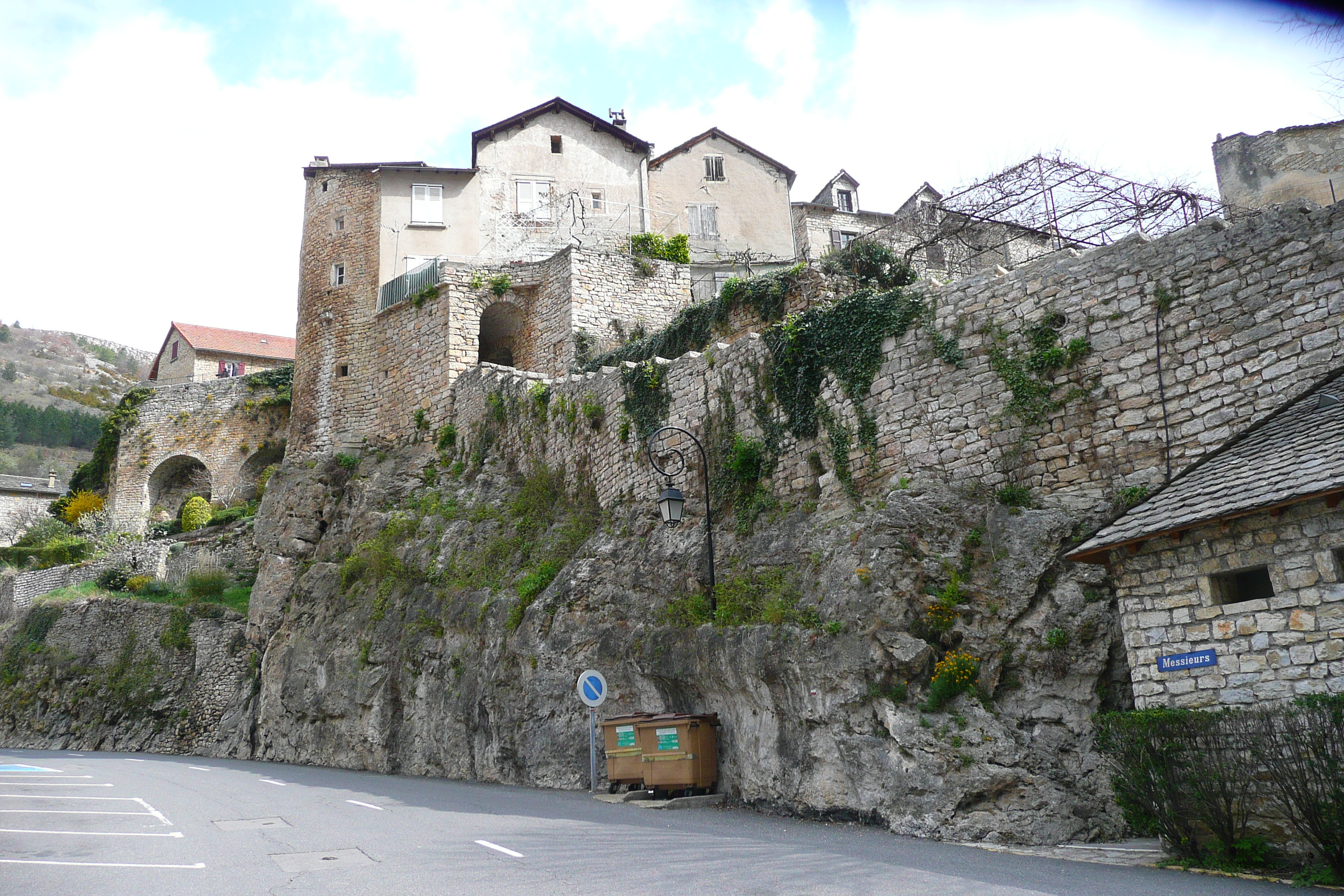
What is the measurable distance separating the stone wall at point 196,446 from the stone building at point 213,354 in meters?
5.90

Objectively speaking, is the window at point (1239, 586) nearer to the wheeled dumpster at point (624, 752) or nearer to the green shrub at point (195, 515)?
the wheeled dumpster at point (624, 752)

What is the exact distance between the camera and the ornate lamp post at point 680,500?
1405 cm

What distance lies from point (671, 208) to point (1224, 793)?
93.6 feet

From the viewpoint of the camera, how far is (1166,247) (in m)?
11.2

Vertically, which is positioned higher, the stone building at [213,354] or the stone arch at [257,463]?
the stone building at [213,354]

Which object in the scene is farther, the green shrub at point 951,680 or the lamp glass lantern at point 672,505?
the lamp glass lantern at point 672,505

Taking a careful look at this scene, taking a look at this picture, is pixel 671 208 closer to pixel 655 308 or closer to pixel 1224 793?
pixel 655 308

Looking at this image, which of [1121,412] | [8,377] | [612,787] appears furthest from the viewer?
[8,377]

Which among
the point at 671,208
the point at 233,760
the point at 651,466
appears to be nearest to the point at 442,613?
the point at 651,466

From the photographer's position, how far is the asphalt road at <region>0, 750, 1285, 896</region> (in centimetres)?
747

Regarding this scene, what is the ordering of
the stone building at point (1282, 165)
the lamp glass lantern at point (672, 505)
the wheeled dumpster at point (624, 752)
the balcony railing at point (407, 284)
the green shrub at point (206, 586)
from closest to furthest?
the wheeled dumpster at point (624, 752), the lamp glass lantern at point (672, 505), the stone building at point (1282, 165), the balcony railing at point (407, 284), the green shrub at point (206, 586)

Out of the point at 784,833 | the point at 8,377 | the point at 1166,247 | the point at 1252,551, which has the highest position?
the point at 8,377

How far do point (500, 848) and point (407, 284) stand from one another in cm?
2347

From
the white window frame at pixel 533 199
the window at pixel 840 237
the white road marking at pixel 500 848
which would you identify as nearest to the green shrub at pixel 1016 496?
the white road marking at pixel 500 848
